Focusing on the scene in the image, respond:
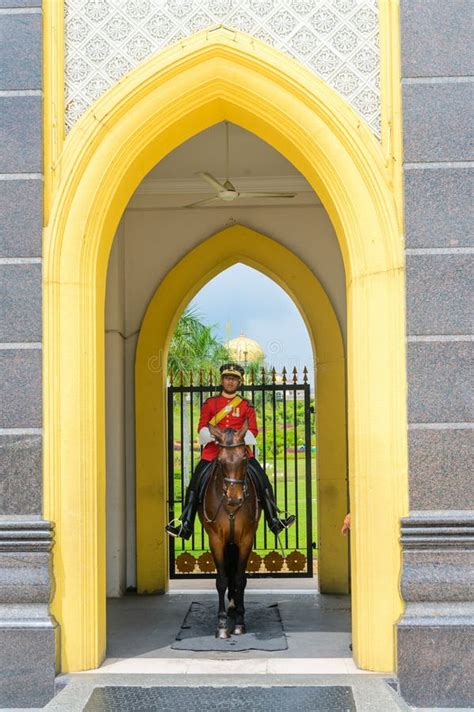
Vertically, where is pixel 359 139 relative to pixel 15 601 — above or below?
above

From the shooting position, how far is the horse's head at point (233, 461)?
621 cm

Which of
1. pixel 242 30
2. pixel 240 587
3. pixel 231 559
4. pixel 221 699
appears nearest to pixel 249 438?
pixel 231 559

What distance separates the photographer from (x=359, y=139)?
5516mm

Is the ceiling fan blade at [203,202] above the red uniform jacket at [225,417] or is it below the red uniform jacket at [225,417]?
above

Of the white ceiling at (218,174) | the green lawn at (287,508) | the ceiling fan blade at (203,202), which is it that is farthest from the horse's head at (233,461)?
the green lawn at (287,508)

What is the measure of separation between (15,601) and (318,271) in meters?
4.90

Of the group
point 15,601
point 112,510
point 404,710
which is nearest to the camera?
point 404,710

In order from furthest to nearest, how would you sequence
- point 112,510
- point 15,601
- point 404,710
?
point 112,510, point 15,601, point 404,710

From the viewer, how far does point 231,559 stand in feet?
22.8

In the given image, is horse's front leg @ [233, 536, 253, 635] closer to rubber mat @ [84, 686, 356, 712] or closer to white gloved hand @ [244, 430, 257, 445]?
white gloved hand @ [244, 430, 257, 445]

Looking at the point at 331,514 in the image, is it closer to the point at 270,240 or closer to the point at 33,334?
the point at 270,240

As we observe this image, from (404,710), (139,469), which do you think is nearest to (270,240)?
(139,469)

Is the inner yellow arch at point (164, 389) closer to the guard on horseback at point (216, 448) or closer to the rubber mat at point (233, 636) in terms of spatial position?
the rubber mat at point (233, 636)

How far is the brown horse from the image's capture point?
647 centimetres
